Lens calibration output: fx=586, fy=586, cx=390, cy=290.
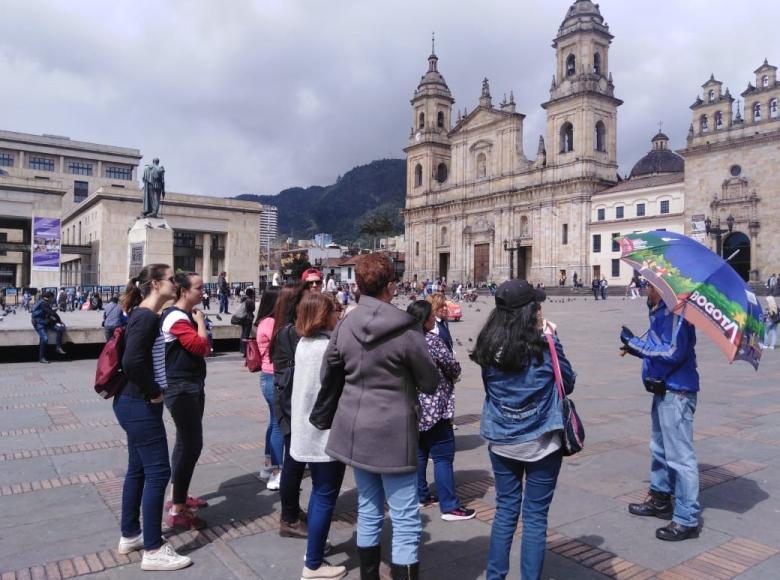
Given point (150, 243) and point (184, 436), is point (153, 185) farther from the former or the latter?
point (184, 436)

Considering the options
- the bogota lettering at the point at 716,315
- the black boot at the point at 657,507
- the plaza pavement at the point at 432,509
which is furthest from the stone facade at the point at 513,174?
the bogota lettering at the point at 716,315

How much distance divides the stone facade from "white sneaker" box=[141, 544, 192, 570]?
51.5m

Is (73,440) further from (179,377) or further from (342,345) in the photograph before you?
(342,345)

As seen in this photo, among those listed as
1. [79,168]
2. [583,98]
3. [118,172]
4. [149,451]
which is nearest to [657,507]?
[149,451]

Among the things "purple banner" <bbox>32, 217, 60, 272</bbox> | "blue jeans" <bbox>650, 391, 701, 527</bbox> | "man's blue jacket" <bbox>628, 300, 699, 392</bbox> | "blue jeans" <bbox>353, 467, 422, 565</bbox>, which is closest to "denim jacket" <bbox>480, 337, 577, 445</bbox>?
"blue jeans" <bbox>353, 467, 422, 565</bbox>

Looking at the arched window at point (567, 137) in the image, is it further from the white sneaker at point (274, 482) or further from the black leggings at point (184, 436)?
the black leggings at point (184, 436)

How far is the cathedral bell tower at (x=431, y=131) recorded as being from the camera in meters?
68.6

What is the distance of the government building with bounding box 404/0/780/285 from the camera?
4125 cm

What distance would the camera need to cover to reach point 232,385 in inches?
409

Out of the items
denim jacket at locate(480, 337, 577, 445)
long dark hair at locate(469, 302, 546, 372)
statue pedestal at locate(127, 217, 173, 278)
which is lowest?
denim jacket at locate(480, 337, 577, 445)

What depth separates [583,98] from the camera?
170ft

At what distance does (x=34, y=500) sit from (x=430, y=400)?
3.32 metres

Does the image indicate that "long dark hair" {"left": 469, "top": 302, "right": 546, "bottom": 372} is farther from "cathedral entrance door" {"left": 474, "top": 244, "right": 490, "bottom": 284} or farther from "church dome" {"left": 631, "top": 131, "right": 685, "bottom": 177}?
"church dome" {"left": 631, "top": 131, "right": 685, "bottom": 177}

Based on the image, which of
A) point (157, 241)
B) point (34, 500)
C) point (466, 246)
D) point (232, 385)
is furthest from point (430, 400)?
point (466, 246)
